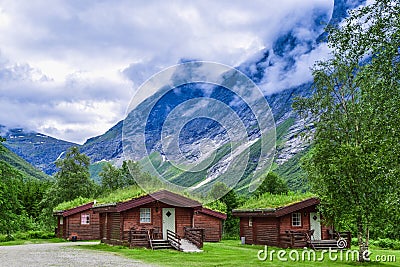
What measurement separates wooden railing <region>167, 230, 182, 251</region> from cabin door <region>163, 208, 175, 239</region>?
0.37m

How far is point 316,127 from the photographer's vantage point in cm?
2055

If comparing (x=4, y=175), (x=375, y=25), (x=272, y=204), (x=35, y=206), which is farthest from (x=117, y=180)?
(x=375, y=25)

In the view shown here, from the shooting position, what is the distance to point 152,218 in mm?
26531

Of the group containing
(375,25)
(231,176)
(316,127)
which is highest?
(375,25)

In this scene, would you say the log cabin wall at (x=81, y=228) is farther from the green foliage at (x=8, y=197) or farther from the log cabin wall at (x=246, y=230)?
the log cabin wall at (x=246, y=230)

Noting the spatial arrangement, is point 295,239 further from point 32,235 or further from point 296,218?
point 32,235

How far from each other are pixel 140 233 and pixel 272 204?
8793 millimetres

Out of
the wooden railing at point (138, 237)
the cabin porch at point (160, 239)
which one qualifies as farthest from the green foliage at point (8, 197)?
the cabin porch at point (160, 239)

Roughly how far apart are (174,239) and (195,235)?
1162 millimetres

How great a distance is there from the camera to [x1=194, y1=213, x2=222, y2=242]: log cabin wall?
115ft

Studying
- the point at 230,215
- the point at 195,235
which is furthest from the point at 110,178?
the point at 195,235

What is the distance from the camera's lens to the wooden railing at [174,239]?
80.2ft

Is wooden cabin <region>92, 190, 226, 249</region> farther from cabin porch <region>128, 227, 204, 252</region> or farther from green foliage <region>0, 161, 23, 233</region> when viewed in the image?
green foliage <region>0, 161, 23, 233</region>

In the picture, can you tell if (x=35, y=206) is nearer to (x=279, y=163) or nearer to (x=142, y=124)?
(x=142, y=124)
